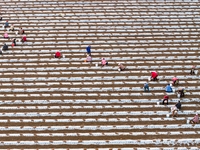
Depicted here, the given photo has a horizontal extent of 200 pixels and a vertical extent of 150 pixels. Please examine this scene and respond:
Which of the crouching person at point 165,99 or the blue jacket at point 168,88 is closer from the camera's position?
the crouching person at point 165,99

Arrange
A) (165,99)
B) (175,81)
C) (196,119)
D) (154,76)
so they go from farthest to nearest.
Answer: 1. (154,76)
2. (175,81)
3. (165,99)
4. (196,119)

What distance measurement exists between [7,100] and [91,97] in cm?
510

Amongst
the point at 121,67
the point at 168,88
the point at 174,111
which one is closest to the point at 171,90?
the point at 168,88

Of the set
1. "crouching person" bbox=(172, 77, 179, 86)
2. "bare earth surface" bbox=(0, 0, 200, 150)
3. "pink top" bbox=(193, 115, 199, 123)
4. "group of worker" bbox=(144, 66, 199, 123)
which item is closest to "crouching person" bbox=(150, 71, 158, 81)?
"group of worker" bbox=(144, 66, 199, 123)

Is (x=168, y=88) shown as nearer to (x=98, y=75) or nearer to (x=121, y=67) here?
(x=121, y=67)

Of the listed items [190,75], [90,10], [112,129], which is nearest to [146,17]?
[90,10]

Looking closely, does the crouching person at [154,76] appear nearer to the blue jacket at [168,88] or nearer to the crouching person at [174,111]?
the blue jacket at [168,88]

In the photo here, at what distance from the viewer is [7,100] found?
2141cm

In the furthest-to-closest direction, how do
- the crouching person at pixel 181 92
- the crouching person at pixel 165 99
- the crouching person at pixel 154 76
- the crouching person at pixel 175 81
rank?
the crouching person at pixel 154 76, the crouching person at pixel 175 81, the crouching person at pixel 181 92, the crouching person at pixel 165 99

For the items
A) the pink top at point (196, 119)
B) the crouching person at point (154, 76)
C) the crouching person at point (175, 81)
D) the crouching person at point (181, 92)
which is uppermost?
the crouching person at point (154, 76)

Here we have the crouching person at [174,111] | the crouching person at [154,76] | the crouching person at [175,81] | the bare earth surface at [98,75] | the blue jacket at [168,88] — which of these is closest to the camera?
the bare earth surface at [98,75]

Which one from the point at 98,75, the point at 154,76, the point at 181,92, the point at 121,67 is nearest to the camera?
the point at 181,92

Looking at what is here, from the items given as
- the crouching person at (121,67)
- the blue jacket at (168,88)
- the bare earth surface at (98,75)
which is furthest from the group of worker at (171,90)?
the crouching person at (121,67)

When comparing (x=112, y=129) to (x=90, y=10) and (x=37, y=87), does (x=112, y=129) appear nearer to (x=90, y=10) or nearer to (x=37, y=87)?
(x=37, y=87)
